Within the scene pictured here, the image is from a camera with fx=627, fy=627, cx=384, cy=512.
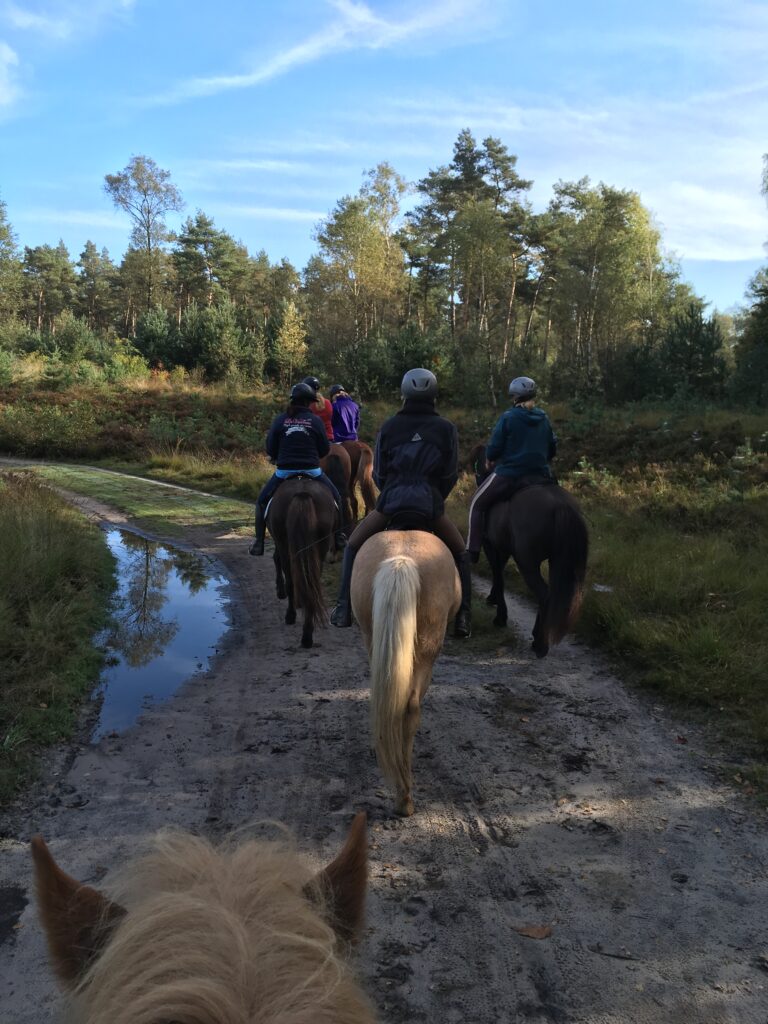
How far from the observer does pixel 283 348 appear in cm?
3691

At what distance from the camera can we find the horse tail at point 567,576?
19.7 feet

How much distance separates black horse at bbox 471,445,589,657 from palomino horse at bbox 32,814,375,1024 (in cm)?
502

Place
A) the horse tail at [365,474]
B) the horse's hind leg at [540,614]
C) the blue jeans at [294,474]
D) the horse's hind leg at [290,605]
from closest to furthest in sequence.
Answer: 1. the horse's hind leg at [540,614]
2. the horse's hind leg at [290,605]
3. the blue jeans at [294,474]
4. the horse tail at [365,474]

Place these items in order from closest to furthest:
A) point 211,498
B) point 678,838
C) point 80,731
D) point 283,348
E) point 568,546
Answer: point 678,838
point 80,731
point 568,546
point 211,498
point 283,348

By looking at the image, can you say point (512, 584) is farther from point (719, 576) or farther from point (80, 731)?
point (80, 731)

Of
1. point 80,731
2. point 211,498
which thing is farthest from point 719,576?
point 211,498

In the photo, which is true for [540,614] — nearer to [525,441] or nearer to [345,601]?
[525,441]

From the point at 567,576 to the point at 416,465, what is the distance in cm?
224

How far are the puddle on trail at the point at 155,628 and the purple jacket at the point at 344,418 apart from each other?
3.21 meters

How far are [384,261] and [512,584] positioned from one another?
35471mm

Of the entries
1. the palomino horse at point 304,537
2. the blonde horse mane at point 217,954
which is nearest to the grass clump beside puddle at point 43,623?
the palomino horse at point 304,537

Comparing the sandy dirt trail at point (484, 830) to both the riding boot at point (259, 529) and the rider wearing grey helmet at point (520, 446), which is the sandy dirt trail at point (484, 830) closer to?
the rider wearing grey helmet at point (520, 446)

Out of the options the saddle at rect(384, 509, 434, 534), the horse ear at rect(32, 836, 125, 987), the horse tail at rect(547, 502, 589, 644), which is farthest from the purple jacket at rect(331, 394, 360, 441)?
the horse ear at rect(32, 836, 125, 987)

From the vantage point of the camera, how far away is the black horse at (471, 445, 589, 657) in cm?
604
